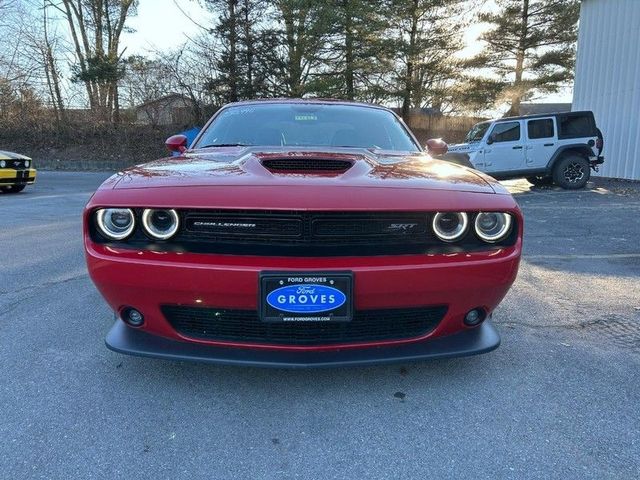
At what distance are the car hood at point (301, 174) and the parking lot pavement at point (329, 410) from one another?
963 millimetres

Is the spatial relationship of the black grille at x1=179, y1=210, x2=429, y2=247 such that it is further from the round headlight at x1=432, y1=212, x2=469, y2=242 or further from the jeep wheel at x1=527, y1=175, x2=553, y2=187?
the jeep wheel at x1=527, y1=175, x2=553, y2=187

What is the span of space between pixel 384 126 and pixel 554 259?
2.54m

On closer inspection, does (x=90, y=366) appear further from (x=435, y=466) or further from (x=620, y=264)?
(x=620, y=264)

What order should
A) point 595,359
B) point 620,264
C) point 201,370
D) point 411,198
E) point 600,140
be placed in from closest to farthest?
1. point 411,198
2. point 201,370
3. point 595,359
4. point 620,264
5. point 600,140

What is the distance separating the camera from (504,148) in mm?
12031

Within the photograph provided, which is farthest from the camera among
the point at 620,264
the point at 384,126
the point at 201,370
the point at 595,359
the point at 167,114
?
the point at 167,114

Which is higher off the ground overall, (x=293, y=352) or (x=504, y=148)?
(x=504, y=148)

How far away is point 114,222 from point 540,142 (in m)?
12.0

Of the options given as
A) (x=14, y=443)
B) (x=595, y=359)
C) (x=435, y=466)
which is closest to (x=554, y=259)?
(x=595, y=359)

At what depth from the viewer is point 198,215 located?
6.56ft

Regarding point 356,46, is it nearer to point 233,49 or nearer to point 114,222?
point 233,49

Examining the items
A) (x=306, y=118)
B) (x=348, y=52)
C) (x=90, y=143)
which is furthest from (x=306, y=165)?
(x=90, y=143)

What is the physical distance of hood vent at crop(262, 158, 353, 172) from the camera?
2.29 m

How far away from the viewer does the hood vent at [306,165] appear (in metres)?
2.29
